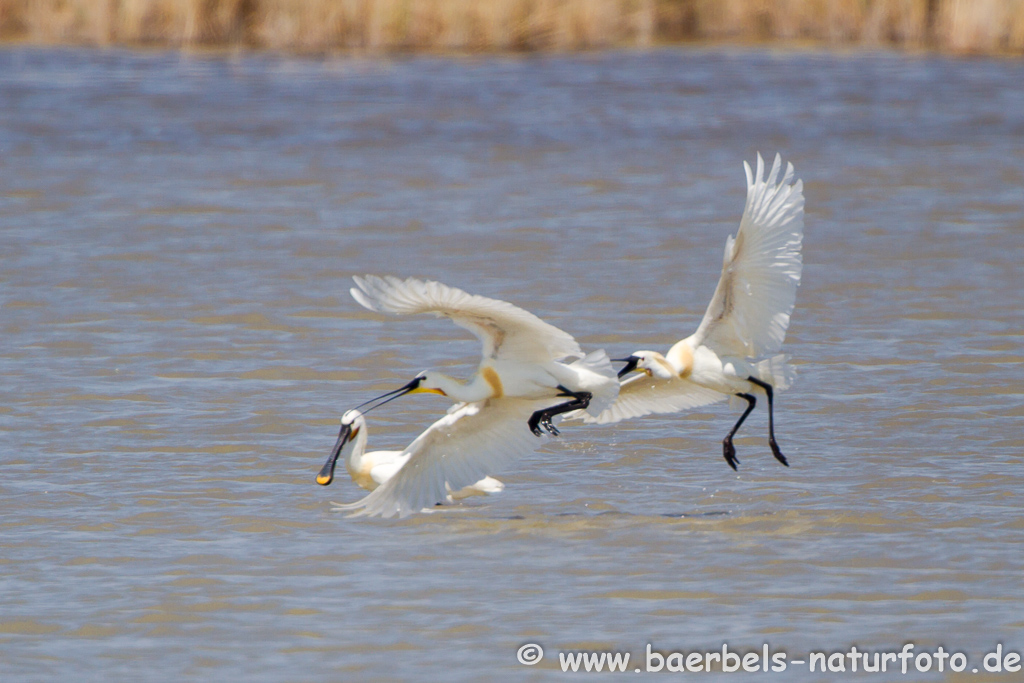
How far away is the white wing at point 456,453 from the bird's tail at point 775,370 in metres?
0.96

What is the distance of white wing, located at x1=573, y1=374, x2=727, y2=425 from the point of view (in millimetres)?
8016

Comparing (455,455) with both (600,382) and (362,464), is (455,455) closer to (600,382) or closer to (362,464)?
(362,464)

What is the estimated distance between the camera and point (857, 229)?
14438 mm

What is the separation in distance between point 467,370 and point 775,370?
106 inches

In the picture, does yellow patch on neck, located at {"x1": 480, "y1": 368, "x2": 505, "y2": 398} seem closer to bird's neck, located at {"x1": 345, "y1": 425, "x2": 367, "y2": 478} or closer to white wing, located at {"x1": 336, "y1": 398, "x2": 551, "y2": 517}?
white wing, located at {"x1": 336, "y1": 398, "x2": 551, "y2": 517}

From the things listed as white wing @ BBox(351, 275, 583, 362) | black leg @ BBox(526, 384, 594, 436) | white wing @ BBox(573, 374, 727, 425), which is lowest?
white wing @ BBox(573, 374, 727, 425)

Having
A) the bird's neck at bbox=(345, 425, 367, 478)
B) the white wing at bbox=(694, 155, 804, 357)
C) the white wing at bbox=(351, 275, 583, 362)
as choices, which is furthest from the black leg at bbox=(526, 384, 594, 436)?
the bird's neck at bbox=(345, 425, 367, 478)

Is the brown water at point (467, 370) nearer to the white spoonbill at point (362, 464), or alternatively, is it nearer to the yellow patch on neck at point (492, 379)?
the white spoonbill at point (362, 464)

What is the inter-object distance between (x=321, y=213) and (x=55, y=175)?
11.0 feet

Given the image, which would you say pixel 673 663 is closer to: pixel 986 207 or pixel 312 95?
pixel 986 207

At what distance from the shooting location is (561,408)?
7637 millimetres

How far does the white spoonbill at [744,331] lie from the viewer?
7.25 meters

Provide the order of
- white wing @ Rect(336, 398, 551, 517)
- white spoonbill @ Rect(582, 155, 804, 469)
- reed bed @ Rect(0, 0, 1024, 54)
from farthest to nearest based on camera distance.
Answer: reed bed @ Rect(0, 0, 1024, 54) → white spoonbill @ Rect(582, 155, 804, 469) → white wing @ Rect(336, 398, 551, 517)

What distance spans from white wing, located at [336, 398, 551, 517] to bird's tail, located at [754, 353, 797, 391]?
96 cm
